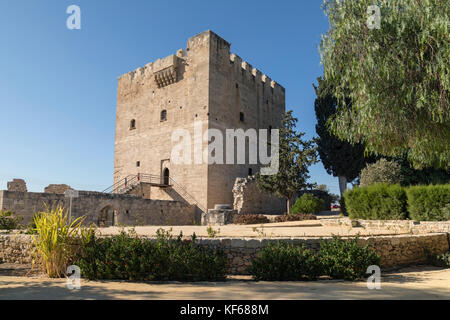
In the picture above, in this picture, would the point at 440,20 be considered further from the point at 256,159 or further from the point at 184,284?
the point at 256,159

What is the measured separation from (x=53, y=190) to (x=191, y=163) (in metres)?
9.55

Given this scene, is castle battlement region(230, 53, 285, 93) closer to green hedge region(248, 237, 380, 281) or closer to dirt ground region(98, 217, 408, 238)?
dirt ground region(98, 217, 408, 238)

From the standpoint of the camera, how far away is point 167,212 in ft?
62.0

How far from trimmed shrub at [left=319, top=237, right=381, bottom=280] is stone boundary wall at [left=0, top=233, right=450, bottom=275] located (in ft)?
1.45

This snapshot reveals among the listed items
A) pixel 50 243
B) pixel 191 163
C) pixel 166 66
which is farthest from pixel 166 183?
pixel 50 243

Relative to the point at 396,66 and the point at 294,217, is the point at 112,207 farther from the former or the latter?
the point at 396,66

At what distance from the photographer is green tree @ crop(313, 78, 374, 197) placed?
66.6 feet

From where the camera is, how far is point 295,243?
6.65m

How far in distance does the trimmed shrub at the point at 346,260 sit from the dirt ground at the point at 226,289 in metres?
0.28

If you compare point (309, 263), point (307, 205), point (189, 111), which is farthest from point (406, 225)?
point (189, 111)

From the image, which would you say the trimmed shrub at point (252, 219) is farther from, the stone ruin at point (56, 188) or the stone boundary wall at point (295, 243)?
the stone ruin at point (56, 188)

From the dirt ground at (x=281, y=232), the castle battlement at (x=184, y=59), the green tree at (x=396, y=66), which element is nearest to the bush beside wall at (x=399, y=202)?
the dirt ground at (x=281, y=232)

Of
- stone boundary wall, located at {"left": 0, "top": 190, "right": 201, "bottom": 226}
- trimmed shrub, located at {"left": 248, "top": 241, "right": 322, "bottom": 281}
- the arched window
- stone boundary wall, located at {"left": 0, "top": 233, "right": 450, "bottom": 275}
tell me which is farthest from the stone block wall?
trimmed shrub, located at {"left": 248, "top": 241, "right": 322, "bottom": 281}

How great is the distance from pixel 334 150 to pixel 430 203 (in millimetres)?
10662
